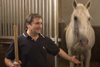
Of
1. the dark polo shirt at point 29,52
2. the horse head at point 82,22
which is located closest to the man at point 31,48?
the dark polo shirt at point 29,52

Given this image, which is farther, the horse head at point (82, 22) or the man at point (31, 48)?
the horse head at point (82, 22)

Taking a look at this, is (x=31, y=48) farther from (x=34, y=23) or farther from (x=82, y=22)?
(x=82, y=22)

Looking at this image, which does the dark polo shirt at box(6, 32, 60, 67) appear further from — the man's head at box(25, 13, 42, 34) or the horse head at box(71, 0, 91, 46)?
the horse head at box(71, 0, 91, 46)

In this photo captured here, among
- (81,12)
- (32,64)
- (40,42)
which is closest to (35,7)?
(81,12)

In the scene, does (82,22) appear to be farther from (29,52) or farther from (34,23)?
(29,52)

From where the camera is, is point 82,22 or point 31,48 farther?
point 82,22

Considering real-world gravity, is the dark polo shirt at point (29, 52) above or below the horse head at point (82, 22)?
below

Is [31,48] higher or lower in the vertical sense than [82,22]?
lower

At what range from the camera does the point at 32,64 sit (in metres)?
1.07

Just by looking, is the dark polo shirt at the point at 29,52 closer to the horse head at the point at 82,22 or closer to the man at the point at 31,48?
the man at the point at 31,48

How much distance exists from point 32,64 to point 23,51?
0.14m

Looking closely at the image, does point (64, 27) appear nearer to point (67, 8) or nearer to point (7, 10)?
point (67, 8)

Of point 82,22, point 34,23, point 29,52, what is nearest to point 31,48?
point 29,52

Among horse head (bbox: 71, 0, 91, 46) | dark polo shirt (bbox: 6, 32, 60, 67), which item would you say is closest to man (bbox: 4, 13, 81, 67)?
dark polo shirt (bbox: 6, 32, 60, 67)
